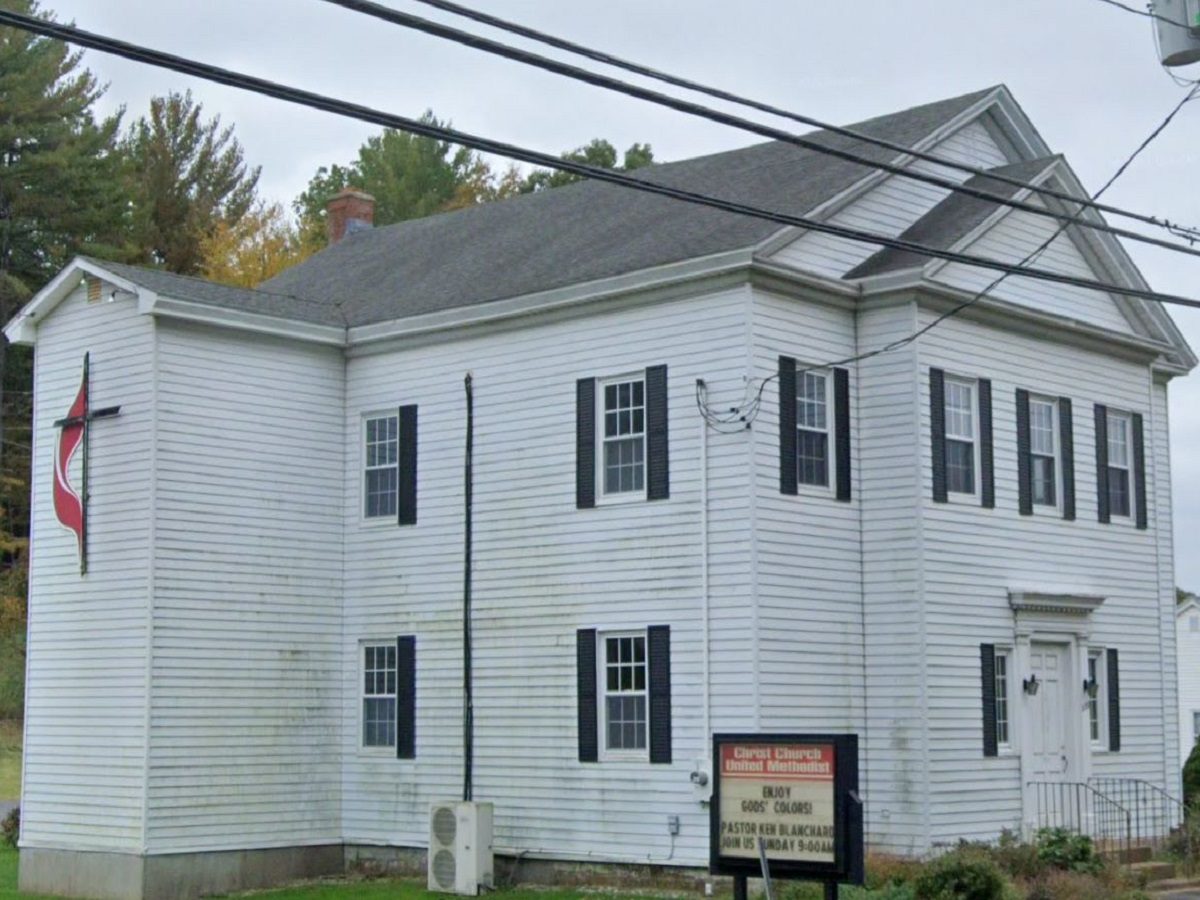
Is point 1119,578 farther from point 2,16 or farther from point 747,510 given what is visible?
point 2,16

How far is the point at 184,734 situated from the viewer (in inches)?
964

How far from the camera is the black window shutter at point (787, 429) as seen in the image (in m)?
23.0

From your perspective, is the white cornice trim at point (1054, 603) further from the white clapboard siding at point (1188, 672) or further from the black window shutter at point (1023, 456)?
the white clapboard siding at point (1188, 672)

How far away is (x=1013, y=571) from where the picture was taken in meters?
25.1

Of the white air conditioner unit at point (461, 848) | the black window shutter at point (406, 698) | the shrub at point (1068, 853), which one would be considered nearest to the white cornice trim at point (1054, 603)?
the shrub at point (1068, 853)

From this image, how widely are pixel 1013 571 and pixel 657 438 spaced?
5.41 metres

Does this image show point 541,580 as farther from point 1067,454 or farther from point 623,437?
point 1067,454

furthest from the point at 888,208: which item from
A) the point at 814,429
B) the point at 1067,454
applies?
the point at 1067,454

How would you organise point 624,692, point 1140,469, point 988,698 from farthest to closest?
1. point 1140,469
2. point 988,698
3. point 624,692

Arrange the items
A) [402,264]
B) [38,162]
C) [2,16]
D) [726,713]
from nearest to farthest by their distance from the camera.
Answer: [2,16] < [726,713] < [402,264] < [38,162]

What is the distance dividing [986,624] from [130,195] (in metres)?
45.1

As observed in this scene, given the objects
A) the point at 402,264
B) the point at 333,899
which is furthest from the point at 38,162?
the point at 333,899

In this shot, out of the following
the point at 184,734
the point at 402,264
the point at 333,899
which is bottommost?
the point at 333,899

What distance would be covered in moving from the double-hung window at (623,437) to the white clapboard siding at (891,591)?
113 inches
